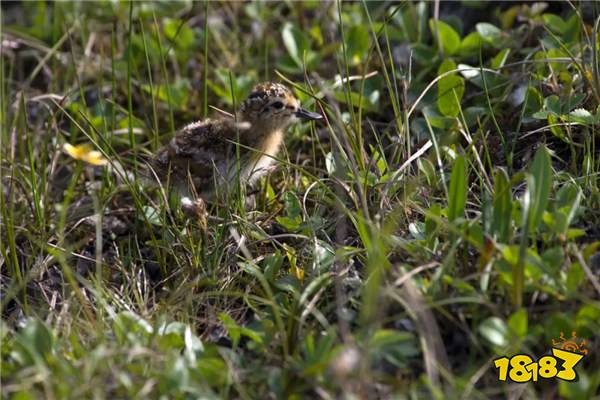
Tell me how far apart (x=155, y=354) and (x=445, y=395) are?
2.74ft

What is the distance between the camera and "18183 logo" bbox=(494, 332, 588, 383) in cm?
262

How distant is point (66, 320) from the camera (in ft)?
9.69

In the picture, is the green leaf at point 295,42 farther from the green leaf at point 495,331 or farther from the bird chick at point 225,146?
the green leaf at point 495,331

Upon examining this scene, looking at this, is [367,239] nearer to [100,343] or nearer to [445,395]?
[445,395]

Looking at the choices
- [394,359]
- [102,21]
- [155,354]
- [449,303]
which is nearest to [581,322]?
Answer: [449,303]

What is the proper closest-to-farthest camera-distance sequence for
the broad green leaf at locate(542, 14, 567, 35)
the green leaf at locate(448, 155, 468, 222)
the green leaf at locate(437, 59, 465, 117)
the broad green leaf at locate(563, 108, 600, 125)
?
the green leaf at locate(448, 155, 468, 222)
the broad green leaf at locate(563, 108, 600, 125)
the green leaf at locate(437, 59, 465, 117)
the broad green leaf at locate(542, 14, 567, 35)

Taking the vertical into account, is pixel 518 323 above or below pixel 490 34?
below

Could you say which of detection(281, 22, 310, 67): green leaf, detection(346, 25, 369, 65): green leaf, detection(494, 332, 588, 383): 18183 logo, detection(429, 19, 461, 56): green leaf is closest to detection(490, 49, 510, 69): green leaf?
detection(429, 19, 461, 56): green leaf

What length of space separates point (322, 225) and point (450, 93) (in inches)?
35.6

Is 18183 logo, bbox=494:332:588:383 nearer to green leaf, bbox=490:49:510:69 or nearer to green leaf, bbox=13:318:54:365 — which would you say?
green leaf, bbox=13:318:54:365

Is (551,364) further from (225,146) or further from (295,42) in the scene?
(295,42)

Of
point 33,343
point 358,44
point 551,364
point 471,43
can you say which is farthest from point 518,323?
point 358,44

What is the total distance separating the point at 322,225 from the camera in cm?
338

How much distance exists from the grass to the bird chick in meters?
0.13
